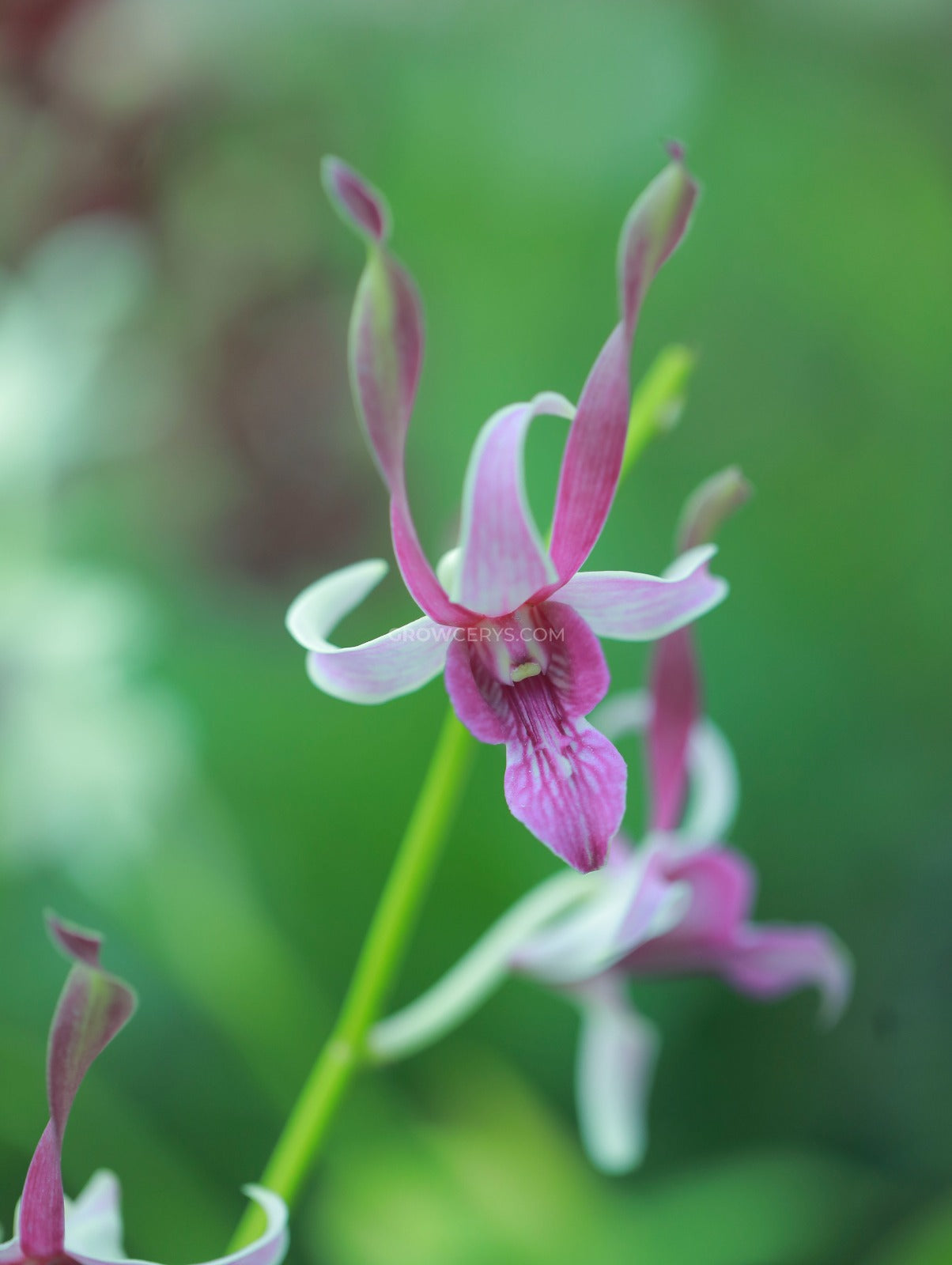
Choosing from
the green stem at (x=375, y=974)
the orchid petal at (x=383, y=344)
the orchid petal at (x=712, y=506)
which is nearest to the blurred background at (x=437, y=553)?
the green stem at (x=375, y=974)

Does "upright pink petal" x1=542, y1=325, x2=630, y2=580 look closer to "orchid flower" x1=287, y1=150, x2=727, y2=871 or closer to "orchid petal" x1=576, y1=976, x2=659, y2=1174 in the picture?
"orchid flower" x1=287, y1=150, x2=727, y2=871

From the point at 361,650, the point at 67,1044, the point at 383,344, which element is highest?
the point at 383,344

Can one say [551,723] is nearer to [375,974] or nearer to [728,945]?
[375,974]

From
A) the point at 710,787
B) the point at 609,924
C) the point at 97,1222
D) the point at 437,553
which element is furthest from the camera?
the point at 437,553

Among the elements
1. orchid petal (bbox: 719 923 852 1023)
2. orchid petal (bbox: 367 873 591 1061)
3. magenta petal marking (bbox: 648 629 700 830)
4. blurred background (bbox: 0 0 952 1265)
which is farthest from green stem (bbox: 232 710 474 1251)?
blurred background (bbox: 0 0 952 1265)

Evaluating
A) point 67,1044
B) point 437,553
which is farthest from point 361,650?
point 437,553

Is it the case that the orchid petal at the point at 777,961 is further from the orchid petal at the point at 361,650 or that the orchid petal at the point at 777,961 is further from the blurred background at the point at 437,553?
the blurred background at the point at 437,553

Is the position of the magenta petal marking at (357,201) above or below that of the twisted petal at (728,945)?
above
